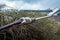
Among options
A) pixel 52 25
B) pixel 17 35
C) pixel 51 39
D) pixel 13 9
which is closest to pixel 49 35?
pixel 51 39

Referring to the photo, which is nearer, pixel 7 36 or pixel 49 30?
pixel 7 36

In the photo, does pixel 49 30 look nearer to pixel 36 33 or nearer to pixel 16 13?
pixel 36 33

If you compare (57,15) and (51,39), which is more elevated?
(57,15)

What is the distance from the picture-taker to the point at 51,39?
89.8 inches

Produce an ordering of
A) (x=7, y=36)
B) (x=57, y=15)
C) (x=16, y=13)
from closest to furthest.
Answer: (x=57, y=15) → (x=7, y=36) → (x=16, y=13)

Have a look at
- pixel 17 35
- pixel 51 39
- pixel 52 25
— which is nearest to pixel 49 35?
pixel 51 39

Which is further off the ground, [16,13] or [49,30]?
[16,13]

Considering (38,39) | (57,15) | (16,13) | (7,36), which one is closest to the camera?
(57,15)

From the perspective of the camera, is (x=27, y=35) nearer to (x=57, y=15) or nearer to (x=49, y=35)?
(x=49, y=35)

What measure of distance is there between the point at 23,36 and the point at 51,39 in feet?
1.25

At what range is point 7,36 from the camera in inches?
80.5

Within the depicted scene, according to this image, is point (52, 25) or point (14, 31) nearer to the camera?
point (14, 31)

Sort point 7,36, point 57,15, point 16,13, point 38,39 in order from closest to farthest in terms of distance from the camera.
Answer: point 57,15 → point 7,36 → point 38,39 → point 16,13

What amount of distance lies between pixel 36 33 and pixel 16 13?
38cm
